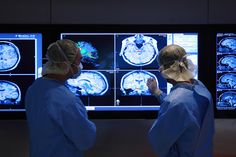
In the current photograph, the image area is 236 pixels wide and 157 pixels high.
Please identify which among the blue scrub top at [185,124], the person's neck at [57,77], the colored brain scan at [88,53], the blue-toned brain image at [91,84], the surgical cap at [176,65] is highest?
the colored brain scan at [88,53]

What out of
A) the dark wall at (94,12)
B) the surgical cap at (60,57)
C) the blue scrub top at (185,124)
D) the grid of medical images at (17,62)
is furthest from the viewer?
the dark wall at (94,12)

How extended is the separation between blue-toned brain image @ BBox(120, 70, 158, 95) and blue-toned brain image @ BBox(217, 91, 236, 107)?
529mm

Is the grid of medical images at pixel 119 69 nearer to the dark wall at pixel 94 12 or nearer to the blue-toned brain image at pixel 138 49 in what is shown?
the blue-toned brain image at pixel 138 49

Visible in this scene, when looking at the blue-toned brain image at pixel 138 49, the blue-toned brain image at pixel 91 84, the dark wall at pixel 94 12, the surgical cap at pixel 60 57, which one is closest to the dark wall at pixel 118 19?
the dark wall at pixel 94 12

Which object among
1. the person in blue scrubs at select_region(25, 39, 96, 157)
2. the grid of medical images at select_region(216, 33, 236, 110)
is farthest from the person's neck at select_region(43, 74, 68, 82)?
the grid of medical images at select_region(216, 33, 236, 110)

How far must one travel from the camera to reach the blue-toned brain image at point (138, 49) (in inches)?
126

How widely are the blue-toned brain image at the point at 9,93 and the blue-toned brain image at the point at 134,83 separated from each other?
770mm

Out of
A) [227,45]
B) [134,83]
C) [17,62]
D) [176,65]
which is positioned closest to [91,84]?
[134,83]

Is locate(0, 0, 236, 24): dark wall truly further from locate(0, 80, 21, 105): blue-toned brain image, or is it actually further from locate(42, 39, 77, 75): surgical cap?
locate(42, 39, 77, 75): surgical cap

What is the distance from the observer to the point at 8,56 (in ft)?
10.4

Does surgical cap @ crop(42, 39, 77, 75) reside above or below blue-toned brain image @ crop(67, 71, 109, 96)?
above

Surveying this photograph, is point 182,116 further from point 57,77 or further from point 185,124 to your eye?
point 57,77

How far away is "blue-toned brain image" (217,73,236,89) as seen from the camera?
321cm

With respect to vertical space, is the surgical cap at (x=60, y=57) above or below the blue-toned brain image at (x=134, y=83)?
above
